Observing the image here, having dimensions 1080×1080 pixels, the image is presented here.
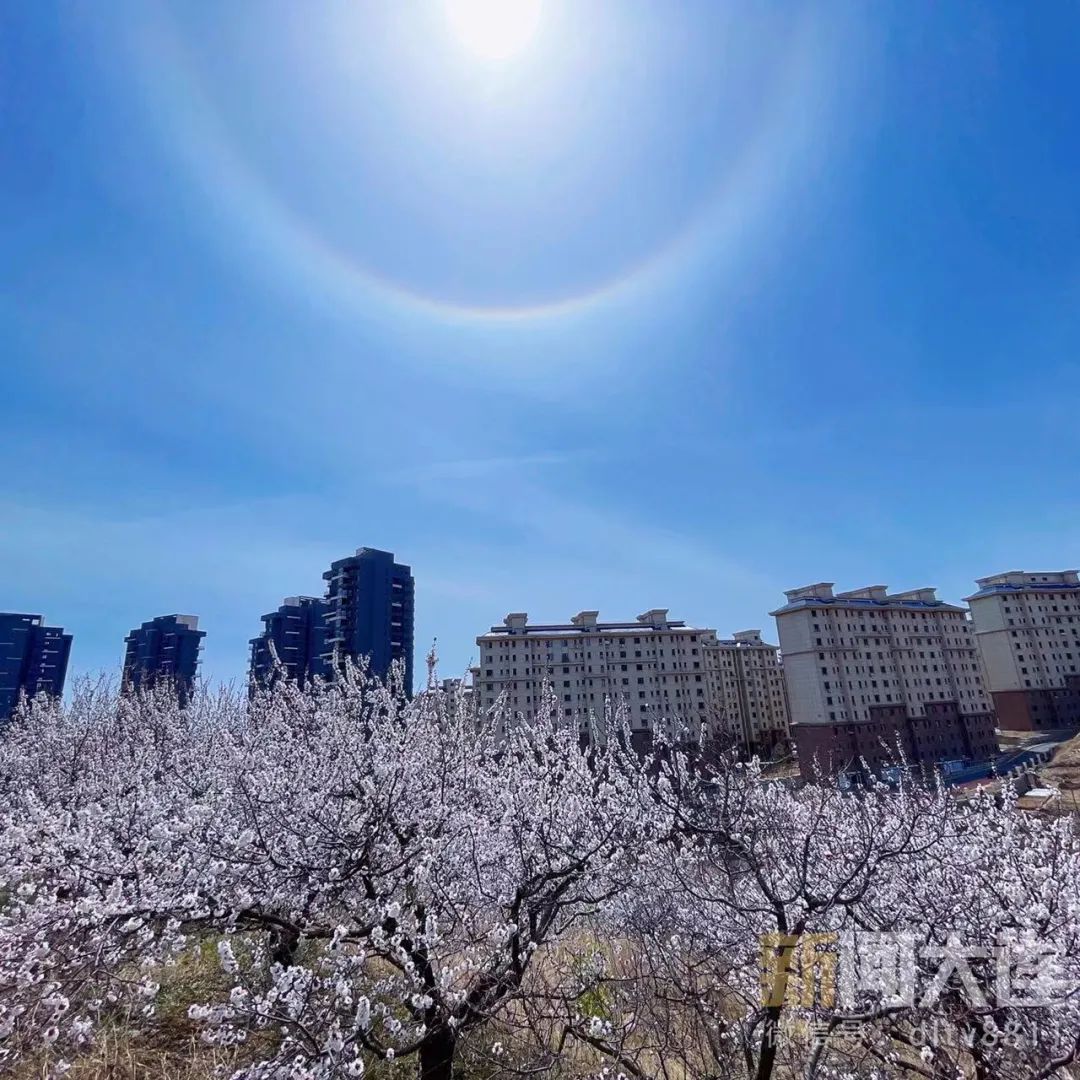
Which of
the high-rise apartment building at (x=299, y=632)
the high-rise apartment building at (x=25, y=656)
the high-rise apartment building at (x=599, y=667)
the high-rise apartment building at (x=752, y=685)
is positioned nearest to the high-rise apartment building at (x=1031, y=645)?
the high-rise apartment building at (x=752, y=685)

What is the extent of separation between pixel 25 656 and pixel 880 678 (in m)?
75.2

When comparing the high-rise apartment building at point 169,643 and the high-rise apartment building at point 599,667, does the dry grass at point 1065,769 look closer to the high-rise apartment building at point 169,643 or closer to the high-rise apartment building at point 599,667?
the high-rise apartment building at point 599,667

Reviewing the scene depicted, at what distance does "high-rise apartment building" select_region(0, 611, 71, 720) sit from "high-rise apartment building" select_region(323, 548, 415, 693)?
1023 inches

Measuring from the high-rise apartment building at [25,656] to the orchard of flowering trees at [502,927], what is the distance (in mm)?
60901

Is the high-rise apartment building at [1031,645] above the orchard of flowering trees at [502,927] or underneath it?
above

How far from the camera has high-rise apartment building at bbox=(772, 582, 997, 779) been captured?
138 ft

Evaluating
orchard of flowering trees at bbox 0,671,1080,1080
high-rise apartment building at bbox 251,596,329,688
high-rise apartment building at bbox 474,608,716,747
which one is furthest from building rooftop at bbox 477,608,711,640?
orchard of flowering trees at bbox 0,671,1080,1080

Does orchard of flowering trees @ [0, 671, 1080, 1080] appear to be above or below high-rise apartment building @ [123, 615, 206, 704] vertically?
below

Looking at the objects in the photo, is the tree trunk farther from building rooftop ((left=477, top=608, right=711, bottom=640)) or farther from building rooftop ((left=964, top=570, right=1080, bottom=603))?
building rooftop ((left=964, top=570, right=1080, bottom=603))

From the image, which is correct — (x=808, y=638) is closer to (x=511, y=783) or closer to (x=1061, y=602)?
(x=1061, y=602)

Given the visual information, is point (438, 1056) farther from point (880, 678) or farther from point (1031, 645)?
point (1031, 645)

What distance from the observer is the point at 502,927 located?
462cm

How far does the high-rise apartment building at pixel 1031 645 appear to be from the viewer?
50.2 metres

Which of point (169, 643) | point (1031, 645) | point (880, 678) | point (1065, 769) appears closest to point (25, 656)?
point (169, 643)
